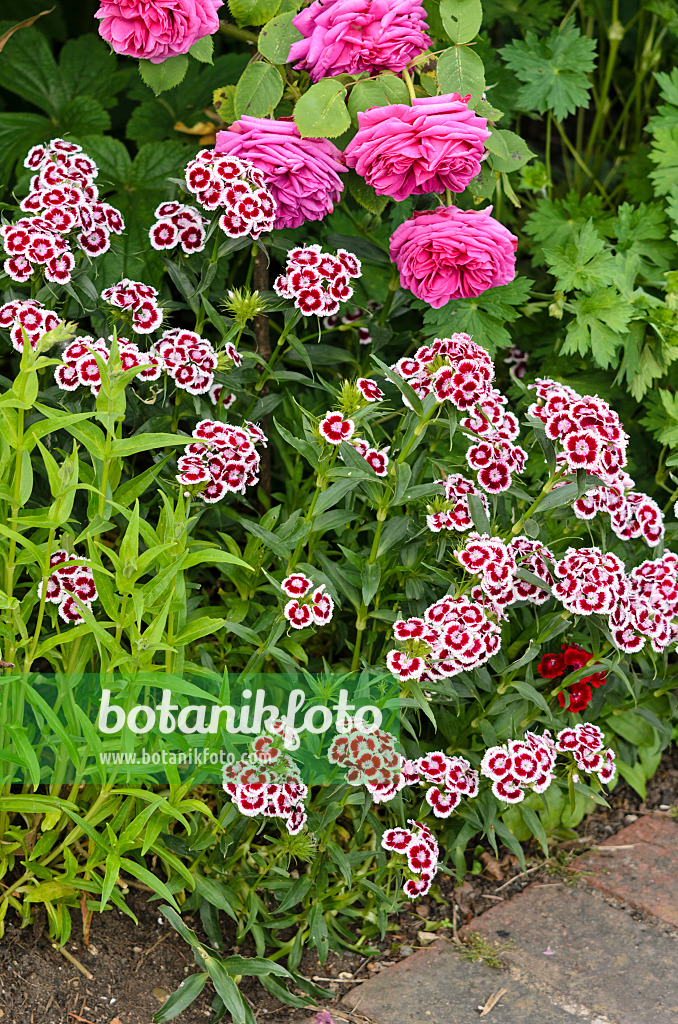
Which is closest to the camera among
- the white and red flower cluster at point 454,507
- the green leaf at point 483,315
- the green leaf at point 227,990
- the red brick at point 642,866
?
the green leaf at point 227,990

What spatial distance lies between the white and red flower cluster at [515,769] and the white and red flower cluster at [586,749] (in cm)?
8

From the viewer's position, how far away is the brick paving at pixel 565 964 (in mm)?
1805

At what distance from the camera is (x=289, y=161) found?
77.8 inches

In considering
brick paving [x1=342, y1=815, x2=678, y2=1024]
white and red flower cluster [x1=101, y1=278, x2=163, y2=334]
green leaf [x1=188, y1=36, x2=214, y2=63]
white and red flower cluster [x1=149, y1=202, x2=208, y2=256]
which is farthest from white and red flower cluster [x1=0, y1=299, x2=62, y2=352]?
brick paving [x1=342, y1=815, x2=678, y2=1024]

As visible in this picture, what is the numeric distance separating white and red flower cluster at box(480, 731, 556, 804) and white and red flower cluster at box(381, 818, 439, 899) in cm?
16

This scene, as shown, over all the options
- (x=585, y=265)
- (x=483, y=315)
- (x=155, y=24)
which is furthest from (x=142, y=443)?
(x=585, y=265)

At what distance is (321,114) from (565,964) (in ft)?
5.64

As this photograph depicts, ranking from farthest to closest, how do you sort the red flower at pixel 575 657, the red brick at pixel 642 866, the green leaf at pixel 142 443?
1. the red brick at pixel 642 866
2. the red flower at pixel 575 657
3. the green leaf at pixel 142 443

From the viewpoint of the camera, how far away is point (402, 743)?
1.94m

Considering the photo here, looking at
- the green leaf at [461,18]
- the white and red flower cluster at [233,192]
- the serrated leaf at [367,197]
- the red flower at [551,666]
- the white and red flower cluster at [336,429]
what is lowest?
the red flower at [551,666]

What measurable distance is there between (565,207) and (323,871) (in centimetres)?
182

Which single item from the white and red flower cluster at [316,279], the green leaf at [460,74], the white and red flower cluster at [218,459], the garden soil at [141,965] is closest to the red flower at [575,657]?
A: the garden soil at [141,965]

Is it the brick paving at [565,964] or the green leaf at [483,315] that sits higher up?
the green leaf at [483,315]

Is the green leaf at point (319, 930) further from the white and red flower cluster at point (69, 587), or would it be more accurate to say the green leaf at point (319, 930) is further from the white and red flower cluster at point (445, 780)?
the white and red flower cluster at point (69, 587)
